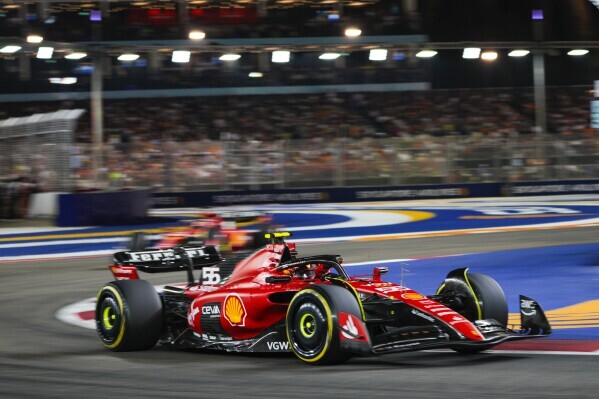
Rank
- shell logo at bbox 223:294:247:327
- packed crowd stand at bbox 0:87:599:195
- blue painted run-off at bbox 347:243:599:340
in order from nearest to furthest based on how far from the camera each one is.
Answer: shell logo at bbox 223:294:247:327 < blue painted run-off at bbox 347:243:599:340 < packed crowd stand at bbox 0:87:599:195

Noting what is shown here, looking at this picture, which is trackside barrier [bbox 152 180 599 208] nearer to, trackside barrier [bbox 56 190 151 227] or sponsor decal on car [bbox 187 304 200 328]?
trackside barrier [bbox 56 190 151 227]

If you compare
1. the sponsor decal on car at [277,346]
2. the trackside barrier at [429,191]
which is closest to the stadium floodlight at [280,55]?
the trackside barrier at [429,191]

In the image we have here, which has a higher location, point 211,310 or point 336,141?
point 336,141

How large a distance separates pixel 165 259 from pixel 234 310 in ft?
5.05

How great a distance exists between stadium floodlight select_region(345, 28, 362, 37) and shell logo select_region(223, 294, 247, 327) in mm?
36087

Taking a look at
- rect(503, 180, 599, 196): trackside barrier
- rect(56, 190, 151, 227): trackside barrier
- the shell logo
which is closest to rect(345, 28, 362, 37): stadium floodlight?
rect(503, 180, 599, 196): trackside barrier

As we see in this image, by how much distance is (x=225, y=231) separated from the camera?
1526 cm

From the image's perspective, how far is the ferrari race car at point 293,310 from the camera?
7.31 meters

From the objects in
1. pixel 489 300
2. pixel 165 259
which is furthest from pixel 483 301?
pixel 165 259

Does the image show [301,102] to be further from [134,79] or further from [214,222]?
[214,222]

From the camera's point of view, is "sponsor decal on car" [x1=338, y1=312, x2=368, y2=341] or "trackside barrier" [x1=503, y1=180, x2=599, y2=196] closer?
"sponsor decal on car" [x1=338, y1=312, x2=368, y2=341]

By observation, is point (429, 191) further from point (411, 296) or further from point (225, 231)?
point (411, 296)

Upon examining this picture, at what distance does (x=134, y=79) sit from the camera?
136ft

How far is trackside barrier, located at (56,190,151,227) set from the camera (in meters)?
25.9
